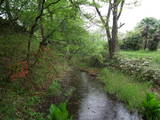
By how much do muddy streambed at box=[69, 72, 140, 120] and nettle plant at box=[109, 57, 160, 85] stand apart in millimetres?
2322

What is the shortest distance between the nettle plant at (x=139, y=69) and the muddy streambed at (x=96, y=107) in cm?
232

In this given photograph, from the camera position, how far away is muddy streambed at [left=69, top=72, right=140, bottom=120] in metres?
5.06

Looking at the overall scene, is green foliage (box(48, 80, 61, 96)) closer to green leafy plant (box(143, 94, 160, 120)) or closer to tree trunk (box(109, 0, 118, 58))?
green leafy plant (box(143, 94, 160, 120))

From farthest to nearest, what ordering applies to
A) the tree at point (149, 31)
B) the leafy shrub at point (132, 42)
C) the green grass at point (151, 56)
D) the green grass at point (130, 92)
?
the leafy shrub at point (132, 42)
the tree at point (149, 31)
the green grass at point (151, 56)
the green grass at point (130, 92)

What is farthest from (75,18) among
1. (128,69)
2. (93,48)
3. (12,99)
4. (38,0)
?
(93,48)

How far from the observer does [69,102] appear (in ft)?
19.1

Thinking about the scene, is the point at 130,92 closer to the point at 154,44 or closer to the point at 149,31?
the point at 154,44

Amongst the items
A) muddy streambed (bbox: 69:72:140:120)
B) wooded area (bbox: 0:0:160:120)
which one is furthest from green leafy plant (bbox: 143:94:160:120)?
muddy streambed (bbox: 69:72:140:120)

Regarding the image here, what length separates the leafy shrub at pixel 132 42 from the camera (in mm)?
17219

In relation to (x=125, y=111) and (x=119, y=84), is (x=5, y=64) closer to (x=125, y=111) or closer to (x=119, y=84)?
(x=125, y=111)

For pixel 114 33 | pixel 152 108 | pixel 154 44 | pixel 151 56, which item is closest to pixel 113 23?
pixel 114 33

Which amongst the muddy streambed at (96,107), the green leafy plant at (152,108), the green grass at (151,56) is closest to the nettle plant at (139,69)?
the green grass at (151,56)

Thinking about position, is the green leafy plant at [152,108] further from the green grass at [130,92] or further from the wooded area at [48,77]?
the green grass at [130,92]

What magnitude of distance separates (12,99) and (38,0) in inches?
→ 124
